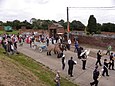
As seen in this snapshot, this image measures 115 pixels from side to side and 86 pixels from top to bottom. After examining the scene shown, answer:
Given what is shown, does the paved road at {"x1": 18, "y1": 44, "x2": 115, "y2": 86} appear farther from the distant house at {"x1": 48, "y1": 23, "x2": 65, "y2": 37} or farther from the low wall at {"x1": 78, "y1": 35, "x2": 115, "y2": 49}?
the distant house at {"x1": 48, "y1": 23, "x2": 65, "y2": 37}

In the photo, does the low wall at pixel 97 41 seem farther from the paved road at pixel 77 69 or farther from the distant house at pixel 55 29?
the paved road at pixel 77 69

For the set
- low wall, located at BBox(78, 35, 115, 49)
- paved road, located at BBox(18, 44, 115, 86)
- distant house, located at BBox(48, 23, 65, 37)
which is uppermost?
distant house, located at BBox(48, 23, 65, 37)

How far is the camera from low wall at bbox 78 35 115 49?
35.3 meters

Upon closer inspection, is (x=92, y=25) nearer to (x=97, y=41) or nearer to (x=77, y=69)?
(x=97, y=41)

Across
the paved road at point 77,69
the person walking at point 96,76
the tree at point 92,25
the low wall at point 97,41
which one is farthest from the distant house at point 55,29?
the person walking at point 96,76

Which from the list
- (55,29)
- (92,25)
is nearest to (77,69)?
(55,29)

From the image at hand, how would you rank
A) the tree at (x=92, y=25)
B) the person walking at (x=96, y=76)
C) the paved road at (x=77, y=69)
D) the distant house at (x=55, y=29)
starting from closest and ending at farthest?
1. the person walking at (x=96, y=76)
2. the paved road at (x=77, y=69)
3. the distant house at (x=55, y=29)
4. the tree at (x=92, y=25)

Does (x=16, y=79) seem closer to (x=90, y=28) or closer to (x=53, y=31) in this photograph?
(x=53, y=31)

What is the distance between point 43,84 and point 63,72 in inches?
189

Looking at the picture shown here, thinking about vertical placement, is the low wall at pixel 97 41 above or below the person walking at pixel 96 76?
above

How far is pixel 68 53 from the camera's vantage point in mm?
27547

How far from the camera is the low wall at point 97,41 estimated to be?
1391 inches

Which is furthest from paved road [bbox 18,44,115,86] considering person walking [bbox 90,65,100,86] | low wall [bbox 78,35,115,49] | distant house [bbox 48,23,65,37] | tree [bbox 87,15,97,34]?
tree [bbox 87,15,97,34]

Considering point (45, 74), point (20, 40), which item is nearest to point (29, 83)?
point (45, 74)
